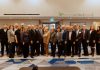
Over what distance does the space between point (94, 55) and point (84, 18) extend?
8918mm

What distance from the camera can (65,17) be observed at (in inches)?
861

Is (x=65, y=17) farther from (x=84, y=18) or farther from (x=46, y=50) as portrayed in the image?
(x=46, y=50)

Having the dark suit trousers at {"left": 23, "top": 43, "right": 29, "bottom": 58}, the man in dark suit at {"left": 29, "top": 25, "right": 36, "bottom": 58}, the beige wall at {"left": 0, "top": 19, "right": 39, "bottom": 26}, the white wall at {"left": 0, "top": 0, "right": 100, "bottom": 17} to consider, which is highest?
the white wall at {"left": 0, "top": 0, "right": 100, "bottom": 17}

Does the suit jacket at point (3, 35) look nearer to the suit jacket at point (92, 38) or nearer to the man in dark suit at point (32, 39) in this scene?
the man in dark suit at point (32, 39)

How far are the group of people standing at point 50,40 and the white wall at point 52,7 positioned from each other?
31.2ft

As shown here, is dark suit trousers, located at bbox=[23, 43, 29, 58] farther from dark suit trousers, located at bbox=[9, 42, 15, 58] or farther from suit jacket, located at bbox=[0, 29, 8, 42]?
suit jacket, located at bbox=[0, 29, 8, 42]

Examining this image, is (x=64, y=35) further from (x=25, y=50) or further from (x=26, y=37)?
→ (x=25, y=50)

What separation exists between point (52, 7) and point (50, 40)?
1031cm

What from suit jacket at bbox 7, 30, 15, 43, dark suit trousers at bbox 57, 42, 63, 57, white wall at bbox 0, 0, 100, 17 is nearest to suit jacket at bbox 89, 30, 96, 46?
dark suit trousers at bbox 57, 42, 63, 57

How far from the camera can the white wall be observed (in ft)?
73.4

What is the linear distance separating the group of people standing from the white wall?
952cm

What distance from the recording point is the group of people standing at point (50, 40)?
12.6 metres

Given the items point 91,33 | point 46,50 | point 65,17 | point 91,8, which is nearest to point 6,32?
point 46,50

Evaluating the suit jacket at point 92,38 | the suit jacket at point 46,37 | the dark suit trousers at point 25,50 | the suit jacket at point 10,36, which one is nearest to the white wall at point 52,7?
the suit jacket at point 92,38
